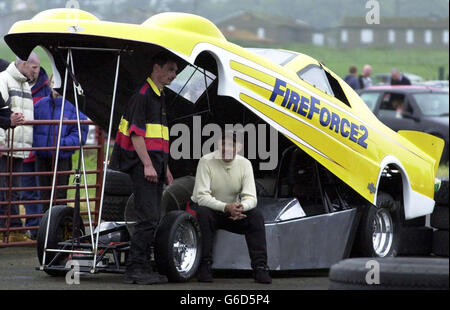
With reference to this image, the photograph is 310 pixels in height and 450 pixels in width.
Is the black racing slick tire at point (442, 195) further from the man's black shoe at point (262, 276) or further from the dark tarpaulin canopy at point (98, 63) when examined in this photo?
the dark tarpaulin canopy at point (98, 63)

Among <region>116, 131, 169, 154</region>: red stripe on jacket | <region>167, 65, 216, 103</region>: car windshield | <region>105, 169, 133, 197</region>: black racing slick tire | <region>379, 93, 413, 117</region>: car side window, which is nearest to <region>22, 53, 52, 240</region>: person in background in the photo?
<region>105, 169, 133, 197</region>: black racing slick tire

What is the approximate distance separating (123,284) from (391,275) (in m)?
2.85

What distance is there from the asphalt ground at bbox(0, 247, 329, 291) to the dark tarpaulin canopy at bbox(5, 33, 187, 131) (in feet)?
5.22

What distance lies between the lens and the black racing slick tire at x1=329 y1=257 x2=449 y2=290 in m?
6.79

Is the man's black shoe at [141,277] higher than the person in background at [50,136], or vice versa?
the person in background at [50,136]

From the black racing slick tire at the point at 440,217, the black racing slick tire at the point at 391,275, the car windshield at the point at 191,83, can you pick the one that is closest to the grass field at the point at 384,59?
the black racing slick tire at the point at 440,217

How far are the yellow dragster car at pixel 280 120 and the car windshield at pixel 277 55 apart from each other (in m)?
0.01

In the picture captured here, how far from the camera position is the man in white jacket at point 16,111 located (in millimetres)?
12023

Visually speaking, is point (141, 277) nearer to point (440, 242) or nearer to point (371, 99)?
point (440, 242)

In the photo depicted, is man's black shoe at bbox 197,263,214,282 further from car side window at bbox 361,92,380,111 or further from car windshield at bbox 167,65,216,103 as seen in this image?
car side window at bbox 361,92,380,111

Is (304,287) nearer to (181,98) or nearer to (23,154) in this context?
(181,98)

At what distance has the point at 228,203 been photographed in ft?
31.3

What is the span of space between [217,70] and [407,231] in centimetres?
338
